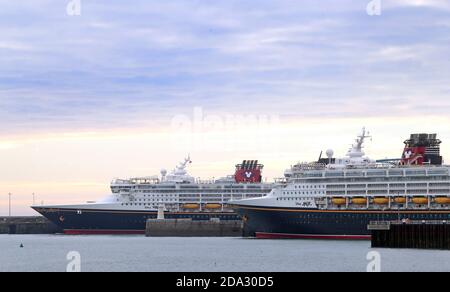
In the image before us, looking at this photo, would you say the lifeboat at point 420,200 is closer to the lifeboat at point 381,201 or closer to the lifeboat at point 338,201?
the lifeboat at point 381,201

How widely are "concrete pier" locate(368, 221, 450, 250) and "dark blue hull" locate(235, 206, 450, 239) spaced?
26.8 m

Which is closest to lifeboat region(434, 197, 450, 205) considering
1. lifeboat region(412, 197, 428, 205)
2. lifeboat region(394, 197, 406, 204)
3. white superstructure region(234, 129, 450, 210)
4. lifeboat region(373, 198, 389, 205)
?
white superstructure region(234, 129, 450, 210)

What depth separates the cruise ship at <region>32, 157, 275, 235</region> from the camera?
176625mm

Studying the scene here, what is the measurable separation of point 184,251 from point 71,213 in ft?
223

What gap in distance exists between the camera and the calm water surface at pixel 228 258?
84.8 m

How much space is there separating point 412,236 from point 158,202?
3390 inches

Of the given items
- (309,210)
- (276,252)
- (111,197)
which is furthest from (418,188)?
(111,197)

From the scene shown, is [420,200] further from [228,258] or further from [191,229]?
[228,258]

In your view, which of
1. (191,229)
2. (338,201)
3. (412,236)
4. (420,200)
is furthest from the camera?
(191,229)

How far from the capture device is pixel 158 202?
601ft
